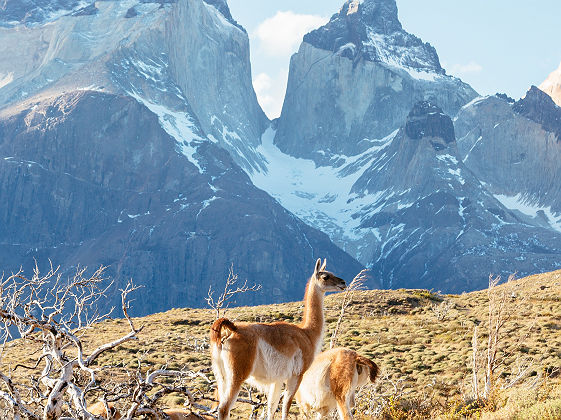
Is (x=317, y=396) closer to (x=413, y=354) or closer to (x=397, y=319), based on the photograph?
(x=413, y=354)

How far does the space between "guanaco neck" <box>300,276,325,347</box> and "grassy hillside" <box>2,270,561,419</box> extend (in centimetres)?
217

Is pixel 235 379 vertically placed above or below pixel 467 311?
above

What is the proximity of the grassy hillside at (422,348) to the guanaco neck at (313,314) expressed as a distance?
7.13 feet

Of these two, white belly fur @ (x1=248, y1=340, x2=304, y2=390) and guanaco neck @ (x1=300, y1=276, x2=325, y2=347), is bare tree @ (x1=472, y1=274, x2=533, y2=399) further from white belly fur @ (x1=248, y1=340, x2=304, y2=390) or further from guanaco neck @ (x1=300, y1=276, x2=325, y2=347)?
white belly fur @ (x1=248, y1=340, x2=304, y2=390)

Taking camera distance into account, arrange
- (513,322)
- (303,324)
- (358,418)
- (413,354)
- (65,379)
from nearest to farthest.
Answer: (65,379) < (303,324) < (358,418) < (413,354) < (513,322)

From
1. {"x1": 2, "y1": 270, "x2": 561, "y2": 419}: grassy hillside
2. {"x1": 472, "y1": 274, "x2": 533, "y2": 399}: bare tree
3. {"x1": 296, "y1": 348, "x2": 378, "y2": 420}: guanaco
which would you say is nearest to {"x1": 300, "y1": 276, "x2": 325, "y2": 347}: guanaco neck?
{"x1": 296, "y1": 348, "x2": 378, "y2": 420}: guanaco

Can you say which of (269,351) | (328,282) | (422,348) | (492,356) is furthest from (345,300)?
(422,348)

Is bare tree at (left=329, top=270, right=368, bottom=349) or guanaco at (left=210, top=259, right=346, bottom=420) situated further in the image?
bare tree at (left=329, top=270, right=368, bottom=349)

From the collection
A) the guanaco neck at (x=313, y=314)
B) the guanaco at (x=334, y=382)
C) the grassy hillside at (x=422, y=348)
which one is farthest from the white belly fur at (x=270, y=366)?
the grassy hillside at (x=422, y=348)

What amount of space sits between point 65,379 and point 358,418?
587cm

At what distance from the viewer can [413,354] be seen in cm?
2877

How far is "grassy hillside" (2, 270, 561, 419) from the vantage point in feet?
44.9

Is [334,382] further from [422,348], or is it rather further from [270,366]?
[422,348]

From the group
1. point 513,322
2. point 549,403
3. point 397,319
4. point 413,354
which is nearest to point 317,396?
point 549,403
